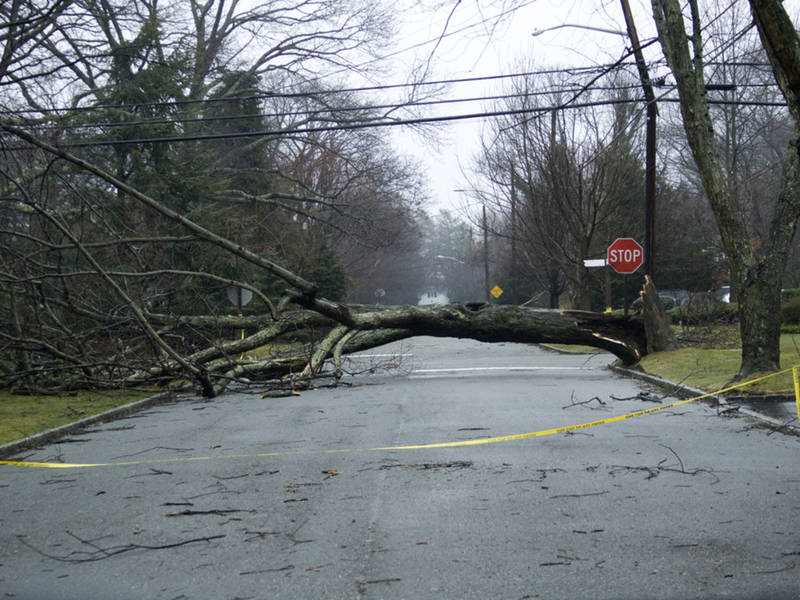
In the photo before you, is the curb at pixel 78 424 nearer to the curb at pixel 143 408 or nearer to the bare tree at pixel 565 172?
the curb at pixel 143 408

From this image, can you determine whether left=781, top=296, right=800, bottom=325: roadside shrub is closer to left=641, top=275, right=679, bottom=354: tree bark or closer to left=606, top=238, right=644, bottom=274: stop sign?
left=606, top=238, right=644, bottom=274: stop sign

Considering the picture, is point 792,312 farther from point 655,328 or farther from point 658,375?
point 658,375

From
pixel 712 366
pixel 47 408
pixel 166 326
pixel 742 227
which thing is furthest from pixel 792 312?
pixel 47 408

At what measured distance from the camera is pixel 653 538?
4672 mm

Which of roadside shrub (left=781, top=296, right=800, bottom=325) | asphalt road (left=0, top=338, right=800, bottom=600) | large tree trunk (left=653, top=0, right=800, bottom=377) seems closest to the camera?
asphalt road (left=0, top=338, right=800, bottom=600)

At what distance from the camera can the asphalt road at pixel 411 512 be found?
4.10 meters

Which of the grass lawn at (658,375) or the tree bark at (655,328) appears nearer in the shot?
the grass lawn at (658,375)

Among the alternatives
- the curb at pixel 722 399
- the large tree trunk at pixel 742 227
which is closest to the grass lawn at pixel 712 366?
the curb at pixel 722 399

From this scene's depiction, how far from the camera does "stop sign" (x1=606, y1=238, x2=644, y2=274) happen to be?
2178 centimetres

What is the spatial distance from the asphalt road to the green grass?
0.81 meters

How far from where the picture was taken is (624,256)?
2195 centimetres

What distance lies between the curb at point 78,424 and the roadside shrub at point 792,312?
758 inches

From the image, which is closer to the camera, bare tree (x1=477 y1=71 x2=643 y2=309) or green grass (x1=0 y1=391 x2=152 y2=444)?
green grass (x1=0 y1=391 x2=152 y2=444)

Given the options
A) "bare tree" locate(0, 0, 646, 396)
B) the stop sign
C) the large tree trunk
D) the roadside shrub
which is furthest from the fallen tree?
the roadside shrub
